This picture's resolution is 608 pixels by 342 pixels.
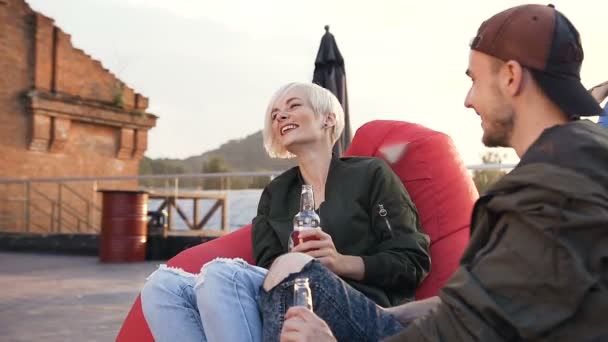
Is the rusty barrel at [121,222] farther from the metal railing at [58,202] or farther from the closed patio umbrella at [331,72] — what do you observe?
the closed patio umbrella at [331,72]

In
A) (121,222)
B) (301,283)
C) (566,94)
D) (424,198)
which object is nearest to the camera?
(566,94)

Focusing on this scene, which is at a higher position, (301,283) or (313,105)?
(313,105)

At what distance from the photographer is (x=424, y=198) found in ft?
8.79

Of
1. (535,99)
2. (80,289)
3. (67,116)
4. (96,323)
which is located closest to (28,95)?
(67,116)

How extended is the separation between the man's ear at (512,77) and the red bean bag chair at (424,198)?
1.29 metres

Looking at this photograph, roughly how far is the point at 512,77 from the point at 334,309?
24.9 inches

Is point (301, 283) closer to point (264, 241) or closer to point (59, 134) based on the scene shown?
point (264, 241)

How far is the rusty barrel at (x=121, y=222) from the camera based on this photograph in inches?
372

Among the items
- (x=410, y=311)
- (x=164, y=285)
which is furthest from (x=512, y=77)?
(x=164, y=285)

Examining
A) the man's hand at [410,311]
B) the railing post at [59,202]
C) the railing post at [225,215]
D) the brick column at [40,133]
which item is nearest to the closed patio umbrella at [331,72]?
the man's hand at [410,311]

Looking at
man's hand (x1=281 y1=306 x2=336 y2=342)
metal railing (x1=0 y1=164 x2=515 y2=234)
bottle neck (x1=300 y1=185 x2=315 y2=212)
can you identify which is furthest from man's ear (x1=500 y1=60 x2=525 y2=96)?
metal railing (x1=0 y1=164 x2=515 y2=234)

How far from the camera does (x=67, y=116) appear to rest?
56.9 feet

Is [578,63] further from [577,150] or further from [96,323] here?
[96,323]

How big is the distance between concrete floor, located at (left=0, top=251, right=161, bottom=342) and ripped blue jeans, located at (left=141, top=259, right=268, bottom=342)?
8.30ft
